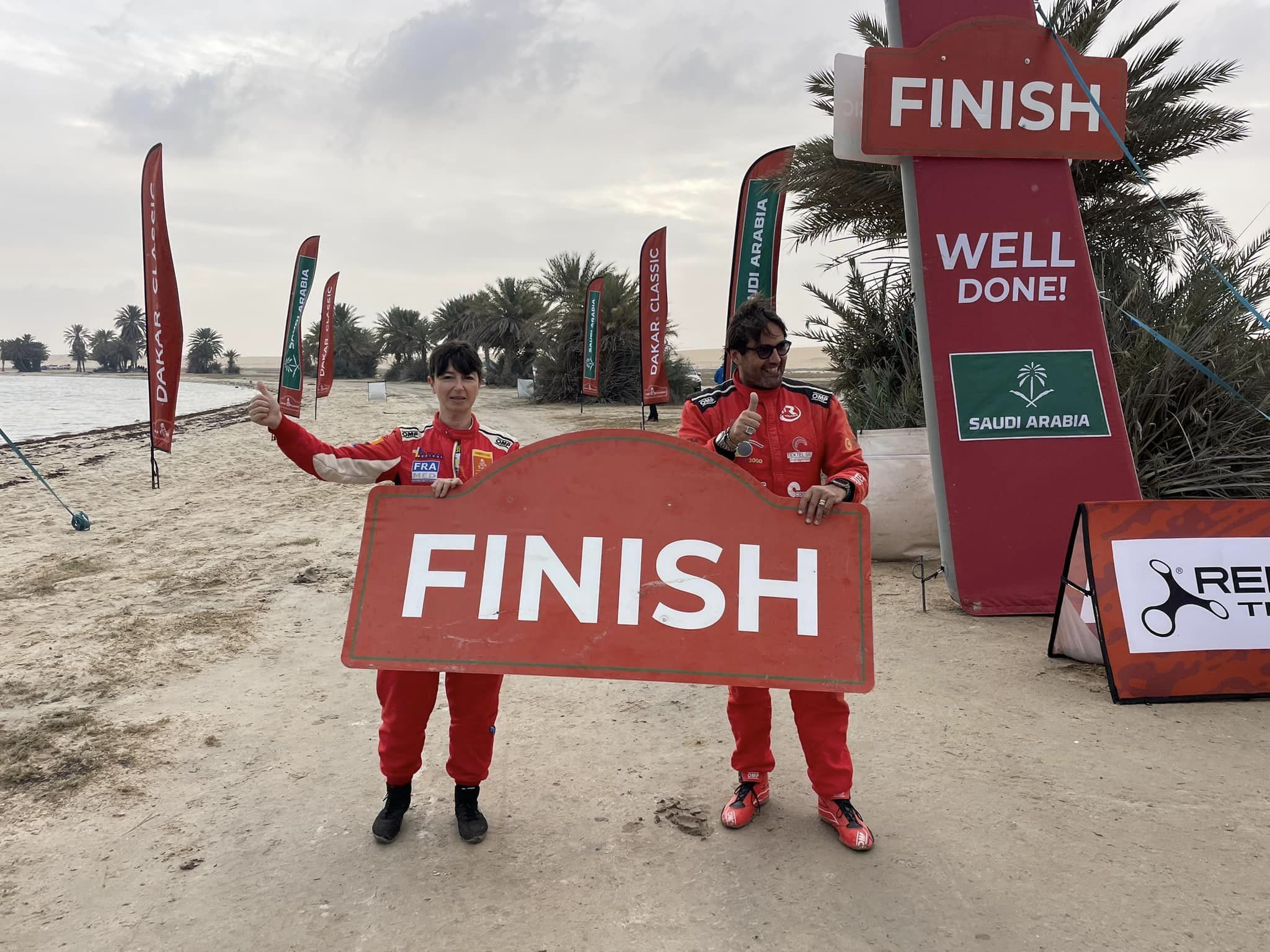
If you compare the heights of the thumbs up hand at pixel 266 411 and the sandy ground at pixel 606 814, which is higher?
the thumbs up hand at pixel 266 411

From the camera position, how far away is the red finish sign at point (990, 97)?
5715 mm

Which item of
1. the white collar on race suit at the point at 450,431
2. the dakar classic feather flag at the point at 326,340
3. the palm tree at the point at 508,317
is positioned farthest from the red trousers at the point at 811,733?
the palm tree at the point at 508,317

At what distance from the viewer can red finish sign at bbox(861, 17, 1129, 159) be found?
225 inches

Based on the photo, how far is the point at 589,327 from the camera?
87.9 feet

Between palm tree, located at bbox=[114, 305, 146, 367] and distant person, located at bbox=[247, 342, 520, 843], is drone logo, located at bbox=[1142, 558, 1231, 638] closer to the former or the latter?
distant person, located at bbox=[247, 342, 520, 843]

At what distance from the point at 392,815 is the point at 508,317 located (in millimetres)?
46538

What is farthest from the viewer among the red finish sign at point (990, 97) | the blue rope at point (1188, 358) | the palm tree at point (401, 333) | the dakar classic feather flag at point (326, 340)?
the palm tree at point (401, 333)

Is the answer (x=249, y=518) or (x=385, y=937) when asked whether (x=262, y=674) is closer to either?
(x=385, y=937)

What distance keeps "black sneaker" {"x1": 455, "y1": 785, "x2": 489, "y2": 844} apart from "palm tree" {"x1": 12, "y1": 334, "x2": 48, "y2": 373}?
5941 inches

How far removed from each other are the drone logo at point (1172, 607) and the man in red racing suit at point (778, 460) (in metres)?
2.14

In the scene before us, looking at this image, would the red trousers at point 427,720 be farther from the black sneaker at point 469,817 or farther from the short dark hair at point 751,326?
the short dark hair at point 751,326

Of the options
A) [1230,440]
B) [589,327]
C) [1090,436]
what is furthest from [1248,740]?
[589,327]

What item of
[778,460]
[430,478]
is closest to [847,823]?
[778,460]

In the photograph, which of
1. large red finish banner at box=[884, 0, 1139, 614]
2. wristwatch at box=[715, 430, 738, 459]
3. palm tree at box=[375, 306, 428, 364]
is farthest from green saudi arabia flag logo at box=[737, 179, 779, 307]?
palm tree at box=[375, 306, 428, 364]
